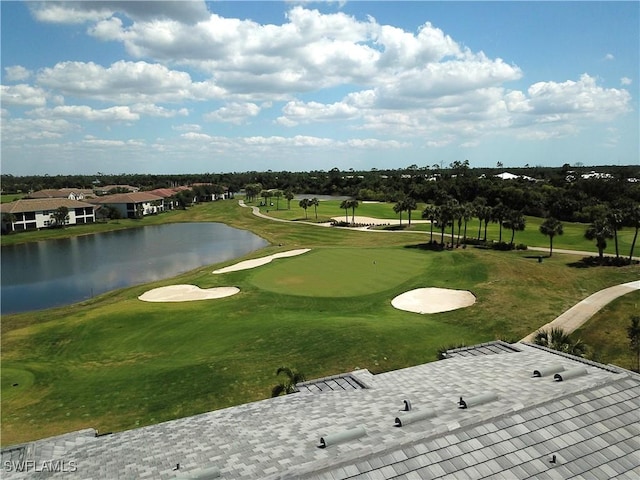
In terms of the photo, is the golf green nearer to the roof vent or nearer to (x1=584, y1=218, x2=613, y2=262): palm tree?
(x1=584, y1=218, x2=613, y2=262): palm tree

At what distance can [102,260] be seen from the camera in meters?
73.6

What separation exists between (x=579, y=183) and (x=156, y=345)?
14189cm

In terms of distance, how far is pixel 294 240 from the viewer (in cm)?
8556

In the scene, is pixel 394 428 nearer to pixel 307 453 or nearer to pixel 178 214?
pixel 307 453

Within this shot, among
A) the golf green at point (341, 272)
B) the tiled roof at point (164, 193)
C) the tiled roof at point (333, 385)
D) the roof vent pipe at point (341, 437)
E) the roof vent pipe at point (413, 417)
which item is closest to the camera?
the roof vent pipe at point (341, 437)

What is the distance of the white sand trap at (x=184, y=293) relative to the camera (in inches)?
1817

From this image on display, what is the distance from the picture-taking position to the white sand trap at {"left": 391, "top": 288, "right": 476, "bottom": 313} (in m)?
41.1

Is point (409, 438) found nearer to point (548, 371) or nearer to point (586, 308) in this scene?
point (548, 371)

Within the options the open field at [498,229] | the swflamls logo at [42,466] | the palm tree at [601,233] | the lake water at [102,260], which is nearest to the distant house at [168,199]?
the open field at [498,229]

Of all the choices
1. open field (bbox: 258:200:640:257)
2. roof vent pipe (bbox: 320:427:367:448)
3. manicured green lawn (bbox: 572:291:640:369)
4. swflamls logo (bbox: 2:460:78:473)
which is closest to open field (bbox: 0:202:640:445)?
manicured green lawn (bbox: 572:291:640:369)

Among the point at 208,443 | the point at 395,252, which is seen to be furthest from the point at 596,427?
the point at 395,252

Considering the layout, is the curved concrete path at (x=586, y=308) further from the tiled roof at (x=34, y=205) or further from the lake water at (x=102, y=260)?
the tiled roof at (x=34, y=205)

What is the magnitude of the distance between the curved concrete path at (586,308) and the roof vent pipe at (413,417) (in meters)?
23.3

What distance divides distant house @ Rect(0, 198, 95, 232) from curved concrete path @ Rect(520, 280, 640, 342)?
109481 mm
